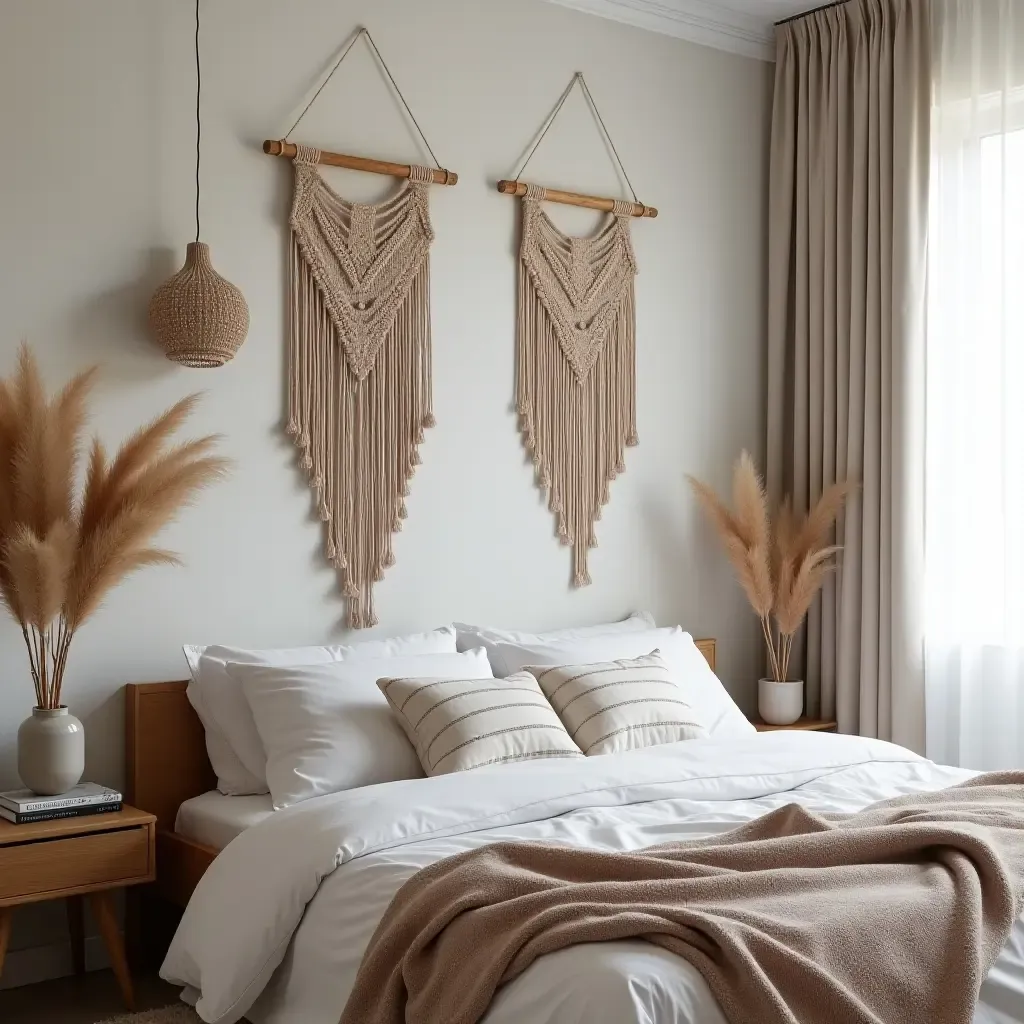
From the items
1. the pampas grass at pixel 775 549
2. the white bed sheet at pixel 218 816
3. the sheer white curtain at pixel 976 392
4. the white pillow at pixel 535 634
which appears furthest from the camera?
the pampas grass at pixel 775 549

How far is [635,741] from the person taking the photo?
3.42 metres

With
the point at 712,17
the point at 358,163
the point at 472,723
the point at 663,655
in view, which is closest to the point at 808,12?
the point at 712,17

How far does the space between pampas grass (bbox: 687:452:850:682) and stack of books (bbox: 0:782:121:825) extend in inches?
91.0

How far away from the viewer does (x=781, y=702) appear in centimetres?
448

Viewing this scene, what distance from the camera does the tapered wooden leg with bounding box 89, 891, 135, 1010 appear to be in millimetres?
3037

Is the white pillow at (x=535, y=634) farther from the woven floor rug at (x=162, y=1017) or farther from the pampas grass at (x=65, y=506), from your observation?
the woven floor rug at (x=162, y=1017)

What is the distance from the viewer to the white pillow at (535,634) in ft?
12.7

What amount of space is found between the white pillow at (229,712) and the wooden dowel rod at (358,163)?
1.40m

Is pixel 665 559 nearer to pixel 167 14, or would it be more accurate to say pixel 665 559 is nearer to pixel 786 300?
pixel 786 300

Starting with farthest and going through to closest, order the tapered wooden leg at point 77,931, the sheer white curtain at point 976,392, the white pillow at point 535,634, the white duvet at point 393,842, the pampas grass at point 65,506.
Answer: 1. the sheer white curtain at point 976,392
2. the white pillow at point 535,634
3. the tapered wooden leg at point 77,931
4. the pampas grass at point 65,506
5. the white duvet at point 393,842

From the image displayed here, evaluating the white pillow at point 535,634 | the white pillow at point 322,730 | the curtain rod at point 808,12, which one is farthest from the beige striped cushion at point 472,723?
the curtain rod at point 808,12

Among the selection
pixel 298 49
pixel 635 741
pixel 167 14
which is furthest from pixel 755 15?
pixel 635 741

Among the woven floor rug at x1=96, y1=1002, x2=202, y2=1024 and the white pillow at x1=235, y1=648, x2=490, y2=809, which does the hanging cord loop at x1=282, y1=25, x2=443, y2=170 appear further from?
the woven floor rug at x1=96, y1=1002, x2=202, y2=1024

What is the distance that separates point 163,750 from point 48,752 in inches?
17.3
